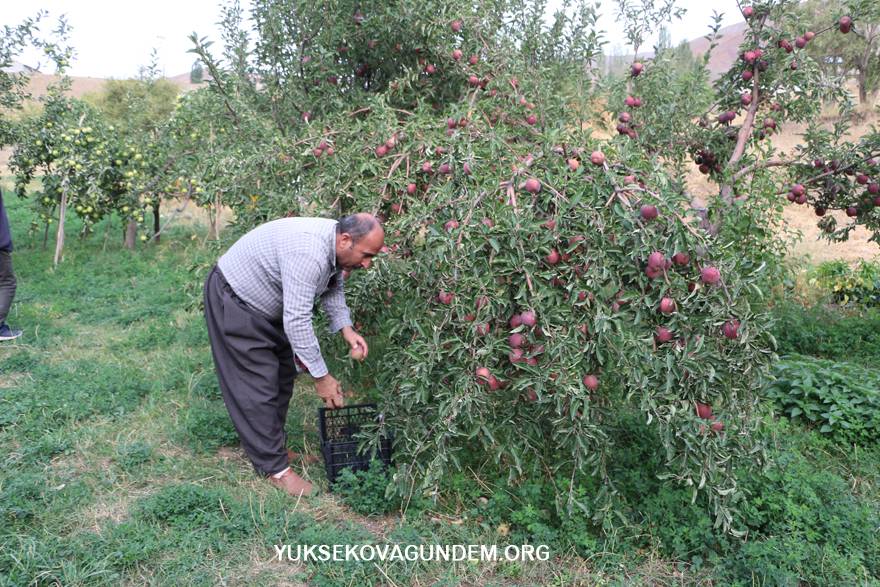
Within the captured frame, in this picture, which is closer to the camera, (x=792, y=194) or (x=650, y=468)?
(x=650, y=468)

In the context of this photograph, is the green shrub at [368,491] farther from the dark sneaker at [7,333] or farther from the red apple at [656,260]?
the dark sneaker at [7,333]

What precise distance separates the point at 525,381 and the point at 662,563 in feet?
3.50

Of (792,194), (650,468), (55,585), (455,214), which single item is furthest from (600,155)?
(55,585)

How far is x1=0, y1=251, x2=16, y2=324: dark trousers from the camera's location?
5254 mm

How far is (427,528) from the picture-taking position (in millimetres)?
3100

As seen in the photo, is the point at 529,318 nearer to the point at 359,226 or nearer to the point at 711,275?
the point at 711,275

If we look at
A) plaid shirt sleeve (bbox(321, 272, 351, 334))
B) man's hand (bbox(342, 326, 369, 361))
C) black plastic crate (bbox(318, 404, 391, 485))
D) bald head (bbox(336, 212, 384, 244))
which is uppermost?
bald head (bbox(336, 212, 384, 244))

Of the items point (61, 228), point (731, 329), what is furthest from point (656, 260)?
point (61, 228)

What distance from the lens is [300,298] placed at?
3033 millimetres

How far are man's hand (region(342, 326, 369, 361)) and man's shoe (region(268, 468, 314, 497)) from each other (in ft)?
2.25

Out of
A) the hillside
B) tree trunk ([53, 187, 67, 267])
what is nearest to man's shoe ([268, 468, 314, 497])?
the hillside

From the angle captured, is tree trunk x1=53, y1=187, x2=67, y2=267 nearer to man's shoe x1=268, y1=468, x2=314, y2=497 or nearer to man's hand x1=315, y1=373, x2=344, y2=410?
man's shoe x1=268, y1=468, x2=314, y2=497

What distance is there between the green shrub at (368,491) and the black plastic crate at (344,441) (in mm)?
75

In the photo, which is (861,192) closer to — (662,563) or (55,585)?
(662,563)
